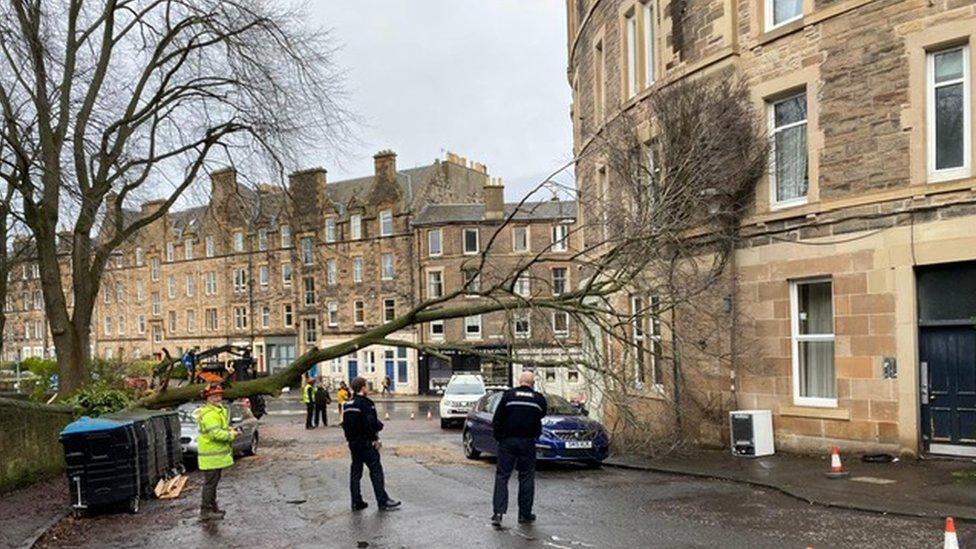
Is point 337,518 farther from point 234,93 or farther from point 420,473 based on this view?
point 234,93

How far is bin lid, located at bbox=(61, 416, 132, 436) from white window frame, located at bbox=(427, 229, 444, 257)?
4486 cm

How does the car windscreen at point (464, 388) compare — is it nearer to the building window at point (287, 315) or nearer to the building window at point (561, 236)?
the building window at point (561, 236)

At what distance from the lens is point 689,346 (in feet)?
56.6

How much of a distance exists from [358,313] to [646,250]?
48.2 m

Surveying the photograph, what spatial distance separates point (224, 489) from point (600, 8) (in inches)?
626

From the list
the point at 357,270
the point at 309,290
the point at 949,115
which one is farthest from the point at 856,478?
the point at 309,290

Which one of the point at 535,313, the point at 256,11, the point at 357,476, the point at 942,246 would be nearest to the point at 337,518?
the point at 357,476

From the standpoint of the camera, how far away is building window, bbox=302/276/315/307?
6475 cm

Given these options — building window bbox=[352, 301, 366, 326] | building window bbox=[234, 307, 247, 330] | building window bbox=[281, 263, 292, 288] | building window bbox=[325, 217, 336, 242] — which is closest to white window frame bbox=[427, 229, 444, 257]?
building window bbox=[352, 301, 366, 326]

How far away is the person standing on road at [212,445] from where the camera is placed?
464 inches

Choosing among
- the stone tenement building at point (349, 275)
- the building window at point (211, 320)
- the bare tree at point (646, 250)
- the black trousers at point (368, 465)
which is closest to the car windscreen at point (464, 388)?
the bare tree at point (646, 250)

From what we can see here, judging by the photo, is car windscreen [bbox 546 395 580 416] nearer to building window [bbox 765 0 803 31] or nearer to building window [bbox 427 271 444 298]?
building window [bbox 765 0 803 31]

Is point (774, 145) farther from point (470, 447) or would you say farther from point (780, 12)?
point (470, 447)

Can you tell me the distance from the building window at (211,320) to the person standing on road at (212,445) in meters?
62.5
